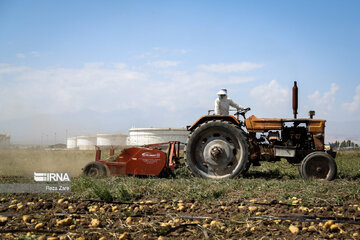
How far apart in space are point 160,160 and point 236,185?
2.18 metres

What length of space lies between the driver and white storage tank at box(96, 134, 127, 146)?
147 feet

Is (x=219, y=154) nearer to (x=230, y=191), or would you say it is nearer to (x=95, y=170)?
(x=230, y=191)

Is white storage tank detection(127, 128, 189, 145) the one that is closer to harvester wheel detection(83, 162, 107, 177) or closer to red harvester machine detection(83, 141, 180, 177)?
harvester wheel detection(83, 162, 107, 177)

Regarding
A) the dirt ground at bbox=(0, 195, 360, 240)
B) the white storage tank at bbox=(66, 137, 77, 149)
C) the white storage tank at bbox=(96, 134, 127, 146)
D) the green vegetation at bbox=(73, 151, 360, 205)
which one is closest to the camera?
the dirt ground at bbox=(0, 195, 360, 240)

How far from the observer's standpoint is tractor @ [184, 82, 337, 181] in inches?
311

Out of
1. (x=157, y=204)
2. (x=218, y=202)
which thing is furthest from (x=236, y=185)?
(x=157, y=204)

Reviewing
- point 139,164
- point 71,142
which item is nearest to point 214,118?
point 139,164

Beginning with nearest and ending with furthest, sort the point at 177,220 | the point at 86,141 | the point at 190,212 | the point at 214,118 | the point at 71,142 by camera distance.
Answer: the point at 177,220
the point at 190,212
the point at 214,118
the point at 86,141
the point at 71,142

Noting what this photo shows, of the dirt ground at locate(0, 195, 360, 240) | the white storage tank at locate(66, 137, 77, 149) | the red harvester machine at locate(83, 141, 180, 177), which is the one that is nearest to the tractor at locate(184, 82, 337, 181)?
the red harvester machine at locate(83, 141, 180, 177)

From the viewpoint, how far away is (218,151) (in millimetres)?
7898

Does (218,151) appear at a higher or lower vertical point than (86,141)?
higher

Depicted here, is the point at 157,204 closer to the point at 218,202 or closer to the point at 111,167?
the point at 218,202

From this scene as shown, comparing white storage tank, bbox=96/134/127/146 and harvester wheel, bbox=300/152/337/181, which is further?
white storage tank, bbox=96/134/127/146

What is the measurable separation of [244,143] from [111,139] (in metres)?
47.8
